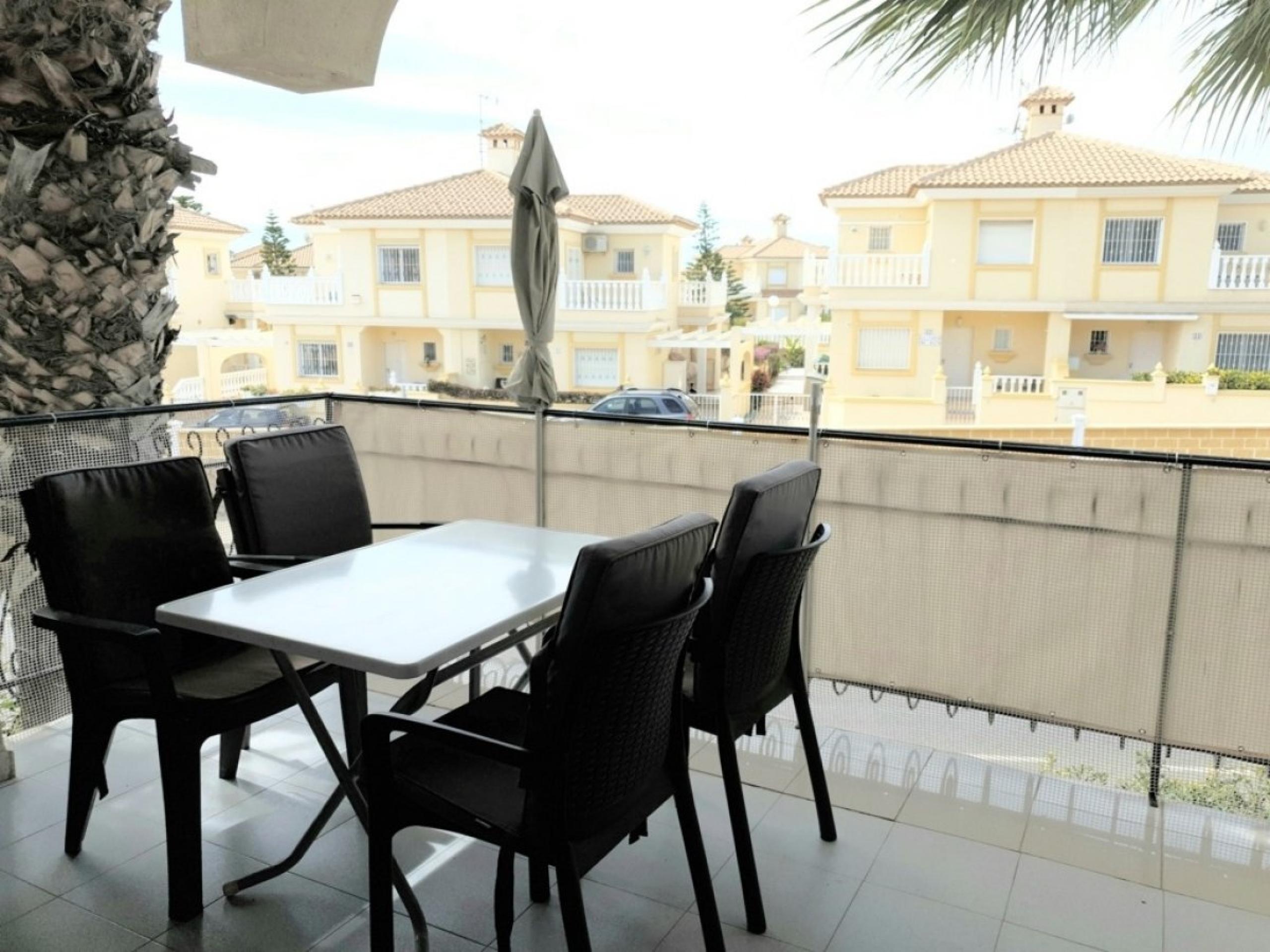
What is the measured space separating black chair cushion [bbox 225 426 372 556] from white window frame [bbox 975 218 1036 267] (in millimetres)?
22189

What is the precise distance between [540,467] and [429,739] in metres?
2.17

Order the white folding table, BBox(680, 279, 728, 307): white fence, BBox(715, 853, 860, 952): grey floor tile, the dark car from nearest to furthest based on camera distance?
1. the white folding table
2. BBox(715, 853, 860, 952): grey floor tile
3. the dark car
4. BBox(680, 279, 728, 307): white fence

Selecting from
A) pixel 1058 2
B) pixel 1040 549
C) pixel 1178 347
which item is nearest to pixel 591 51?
pixel 1178 347

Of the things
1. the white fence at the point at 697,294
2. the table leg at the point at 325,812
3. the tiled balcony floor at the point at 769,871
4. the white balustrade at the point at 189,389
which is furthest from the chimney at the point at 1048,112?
the table leg at the point at 325,812

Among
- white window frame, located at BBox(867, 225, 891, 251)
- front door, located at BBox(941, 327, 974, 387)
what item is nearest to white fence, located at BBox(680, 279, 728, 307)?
white window frame, located at BBox(867, 225, 891, 251)

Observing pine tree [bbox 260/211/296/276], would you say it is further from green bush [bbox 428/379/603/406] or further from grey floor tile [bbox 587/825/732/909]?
grey floor tile [bbox 587/825/732/909]

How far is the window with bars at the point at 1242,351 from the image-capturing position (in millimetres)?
22203

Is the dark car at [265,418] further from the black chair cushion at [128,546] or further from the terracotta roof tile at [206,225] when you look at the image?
the terracotta roof tile at [206,225]

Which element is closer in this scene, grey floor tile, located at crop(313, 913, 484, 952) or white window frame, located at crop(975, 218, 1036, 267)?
grey floor tile, located at crop(313, 913, 484, 952)

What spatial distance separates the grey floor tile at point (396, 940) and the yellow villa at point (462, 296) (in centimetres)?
2087

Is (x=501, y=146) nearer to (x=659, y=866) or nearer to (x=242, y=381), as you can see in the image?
(x=242, y=381)

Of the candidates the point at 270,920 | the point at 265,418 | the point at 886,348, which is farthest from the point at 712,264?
the point at 270,920

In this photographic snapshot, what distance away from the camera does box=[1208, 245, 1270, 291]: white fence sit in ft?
70.3

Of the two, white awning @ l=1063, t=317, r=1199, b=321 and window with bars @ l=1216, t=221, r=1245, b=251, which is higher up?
window with bars @ l=1216, t=221, r=1245, b=251
